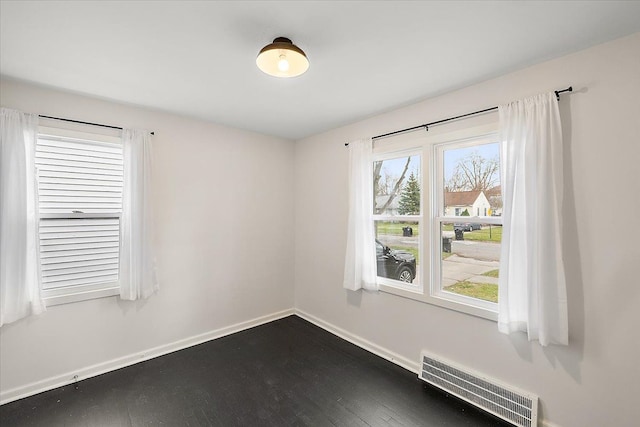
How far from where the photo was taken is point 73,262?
2488 millimetres

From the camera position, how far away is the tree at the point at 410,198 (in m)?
2.81

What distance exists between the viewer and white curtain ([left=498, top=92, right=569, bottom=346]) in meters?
1.82

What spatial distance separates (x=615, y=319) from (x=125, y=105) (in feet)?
13.9

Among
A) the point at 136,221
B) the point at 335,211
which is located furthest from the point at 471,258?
the point at 136,221

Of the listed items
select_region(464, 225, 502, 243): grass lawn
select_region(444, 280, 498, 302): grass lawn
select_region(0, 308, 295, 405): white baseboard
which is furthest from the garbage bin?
select_region(0, 308, 295, 405): white baseboard

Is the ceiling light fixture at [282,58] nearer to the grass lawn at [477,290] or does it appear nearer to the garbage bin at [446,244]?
the garbage bin at [446,244]

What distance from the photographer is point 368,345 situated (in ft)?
10.1

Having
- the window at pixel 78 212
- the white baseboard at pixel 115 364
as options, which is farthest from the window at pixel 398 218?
the window at pixel 78 212

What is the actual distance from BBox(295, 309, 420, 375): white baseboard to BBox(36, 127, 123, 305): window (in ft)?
7.68

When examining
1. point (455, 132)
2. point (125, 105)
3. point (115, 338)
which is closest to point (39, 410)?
point (115, 338)

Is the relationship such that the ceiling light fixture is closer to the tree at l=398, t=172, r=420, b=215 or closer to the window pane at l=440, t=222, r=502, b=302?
the tree at l=398, t=172, r=420, b=215

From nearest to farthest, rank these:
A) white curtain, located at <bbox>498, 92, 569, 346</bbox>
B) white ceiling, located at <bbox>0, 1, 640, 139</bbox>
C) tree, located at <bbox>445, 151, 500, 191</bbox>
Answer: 1. white ceiling, located at <bbox>0, 1, 640, 139</bbox>
2. white curtain, located at <bbox>498, 92, 569, 346</bbox>
3. tree, located at <bbox>445, 151, 500, 191</bbox>

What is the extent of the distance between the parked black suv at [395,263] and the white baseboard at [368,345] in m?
0.76

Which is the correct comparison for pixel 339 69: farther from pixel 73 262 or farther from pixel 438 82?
pixel 73 262
